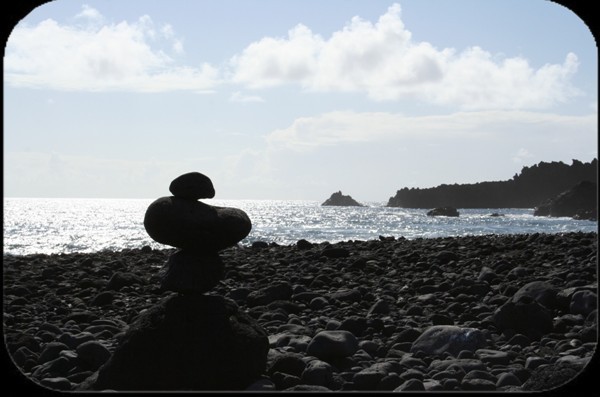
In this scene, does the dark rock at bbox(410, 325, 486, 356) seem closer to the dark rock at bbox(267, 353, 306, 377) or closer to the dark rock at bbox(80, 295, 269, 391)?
the dark rock at bbox(267, 353, 306, 377)

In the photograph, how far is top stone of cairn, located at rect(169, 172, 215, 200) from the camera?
5629mm

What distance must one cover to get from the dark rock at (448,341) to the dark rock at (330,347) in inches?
33.5

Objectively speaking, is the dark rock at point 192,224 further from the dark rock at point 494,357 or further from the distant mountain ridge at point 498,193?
the distant mountain ridge at point 498,193

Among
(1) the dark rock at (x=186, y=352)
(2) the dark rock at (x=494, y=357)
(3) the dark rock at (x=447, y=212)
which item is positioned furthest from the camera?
(3) the dark rock at (x=447, y=212)

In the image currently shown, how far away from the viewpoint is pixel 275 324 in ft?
26.8

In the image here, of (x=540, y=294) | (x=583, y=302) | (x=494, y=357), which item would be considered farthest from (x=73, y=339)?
(x=583, y=302)

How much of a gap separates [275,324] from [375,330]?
1.34m

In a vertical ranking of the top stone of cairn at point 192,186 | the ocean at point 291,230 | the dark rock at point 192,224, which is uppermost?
the top stone of cairn at point 192,186

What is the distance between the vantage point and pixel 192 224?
563 centimetres

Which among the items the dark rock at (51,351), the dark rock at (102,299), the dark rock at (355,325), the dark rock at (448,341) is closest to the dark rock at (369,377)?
the dark rock at (448,341)

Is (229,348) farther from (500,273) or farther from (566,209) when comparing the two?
(566,209)

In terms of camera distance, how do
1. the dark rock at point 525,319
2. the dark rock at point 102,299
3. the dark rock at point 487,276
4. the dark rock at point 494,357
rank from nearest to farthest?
the dark rock at point 494,357 → the dark rock at point 525,319 → the dark rock at point 102,299 → the dark rock at point 487,276

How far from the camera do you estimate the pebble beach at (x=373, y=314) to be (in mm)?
5805

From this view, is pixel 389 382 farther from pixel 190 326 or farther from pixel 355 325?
pixel 355 325
